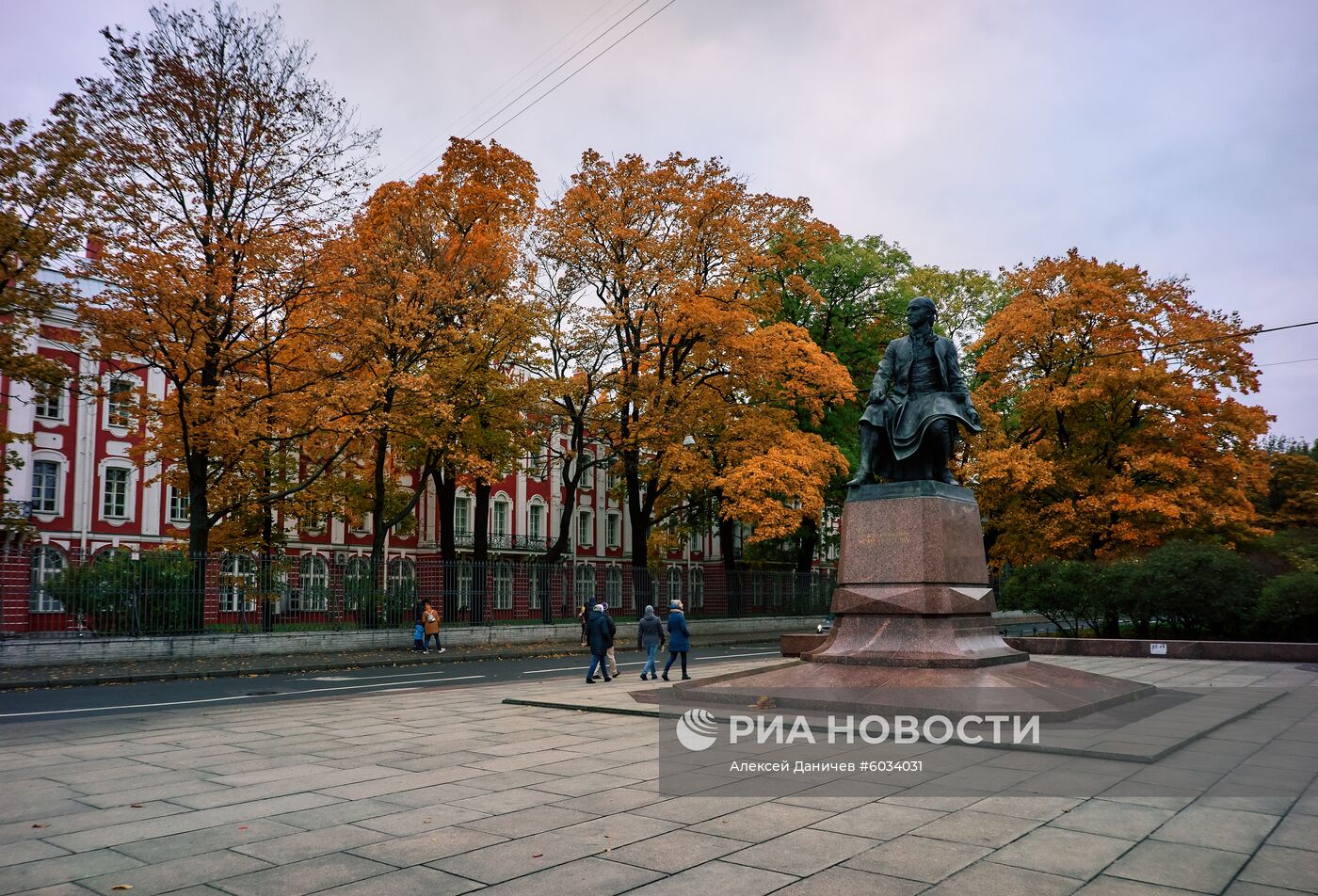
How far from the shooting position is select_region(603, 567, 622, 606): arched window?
32969 mm

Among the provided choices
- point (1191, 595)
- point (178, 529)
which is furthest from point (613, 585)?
point (178, 529)

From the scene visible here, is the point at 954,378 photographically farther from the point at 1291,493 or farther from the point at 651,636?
the point at 1291,493

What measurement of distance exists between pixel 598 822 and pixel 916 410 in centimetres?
881

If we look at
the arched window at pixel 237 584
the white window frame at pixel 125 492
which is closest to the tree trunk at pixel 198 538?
the arched window at pixel 237 584

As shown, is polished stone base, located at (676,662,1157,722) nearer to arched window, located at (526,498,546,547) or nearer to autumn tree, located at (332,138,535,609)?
autumn tree, located at (332,138,535,609)

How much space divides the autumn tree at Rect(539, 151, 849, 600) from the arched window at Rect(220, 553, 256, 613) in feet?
38.4

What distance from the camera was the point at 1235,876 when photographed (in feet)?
16.9

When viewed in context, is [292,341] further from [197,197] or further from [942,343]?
[942,343]

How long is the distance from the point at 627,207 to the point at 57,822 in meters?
26.5

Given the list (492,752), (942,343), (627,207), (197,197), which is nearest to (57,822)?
(492,752)

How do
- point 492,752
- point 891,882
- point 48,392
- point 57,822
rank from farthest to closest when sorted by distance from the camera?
point 48,392
point 492,752
point 57,822
point 891,882

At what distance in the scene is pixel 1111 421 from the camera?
1179 inches

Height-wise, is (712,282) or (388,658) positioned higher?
(712,282)

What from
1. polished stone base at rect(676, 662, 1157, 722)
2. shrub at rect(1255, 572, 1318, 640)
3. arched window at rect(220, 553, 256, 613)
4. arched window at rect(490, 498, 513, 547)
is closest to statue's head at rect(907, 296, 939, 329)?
Answer: polished stone base at rect(676, 662, 1157, 722)
